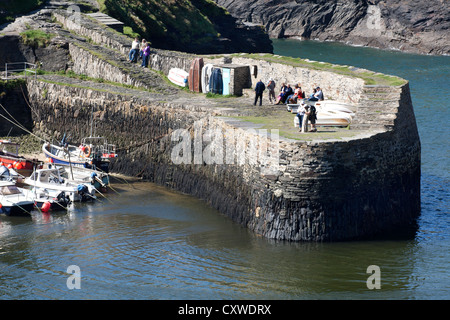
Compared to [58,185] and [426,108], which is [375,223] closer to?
[58,185]

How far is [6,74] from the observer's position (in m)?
45.3

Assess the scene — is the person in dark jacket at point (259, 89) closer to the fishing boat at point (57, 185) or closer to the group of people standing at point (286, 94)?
the group of people standing at point (286, 94)

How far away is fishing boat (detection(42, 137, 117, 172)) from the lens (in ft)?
123

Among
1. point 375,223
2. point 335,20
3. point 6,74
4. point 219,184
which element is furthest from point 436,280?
point 335,20

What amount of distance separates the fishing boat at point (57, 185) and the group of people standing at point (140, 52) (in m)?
11.1

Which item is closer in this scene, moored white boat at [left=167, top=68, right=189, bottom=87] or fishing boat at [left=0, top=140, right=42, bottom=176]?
fishing boat at [left=0, top=140, right=42, bottom=176]

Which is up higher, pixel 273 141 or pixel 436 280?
pixel 273 141

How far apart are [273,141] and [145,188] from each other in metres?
9.66

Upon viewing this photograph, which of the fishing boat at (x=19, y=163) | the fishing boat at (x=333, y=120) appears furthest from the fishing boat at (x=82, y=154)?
the fishing boat at (x=333, y=120)

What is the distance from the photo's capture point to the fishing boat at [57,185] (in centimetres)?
3503

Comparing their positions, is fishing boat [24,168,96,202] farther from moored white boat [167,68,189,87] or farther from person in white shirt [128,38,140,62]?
person in white shirt [128,38,140,62]

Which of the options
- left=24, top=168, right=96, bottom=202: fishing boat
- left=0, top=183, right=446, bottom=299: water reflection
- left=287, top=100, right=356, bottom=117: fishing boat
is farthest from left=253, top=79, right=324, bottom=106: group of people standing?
left=24, top=168, right=96, bottom=202: fishing boat

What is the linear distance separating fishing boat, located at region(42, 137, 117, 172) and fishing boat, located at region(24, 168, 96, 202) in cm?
94

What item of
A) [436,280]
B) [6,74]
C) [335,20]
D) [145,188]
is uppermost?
[335,20]
